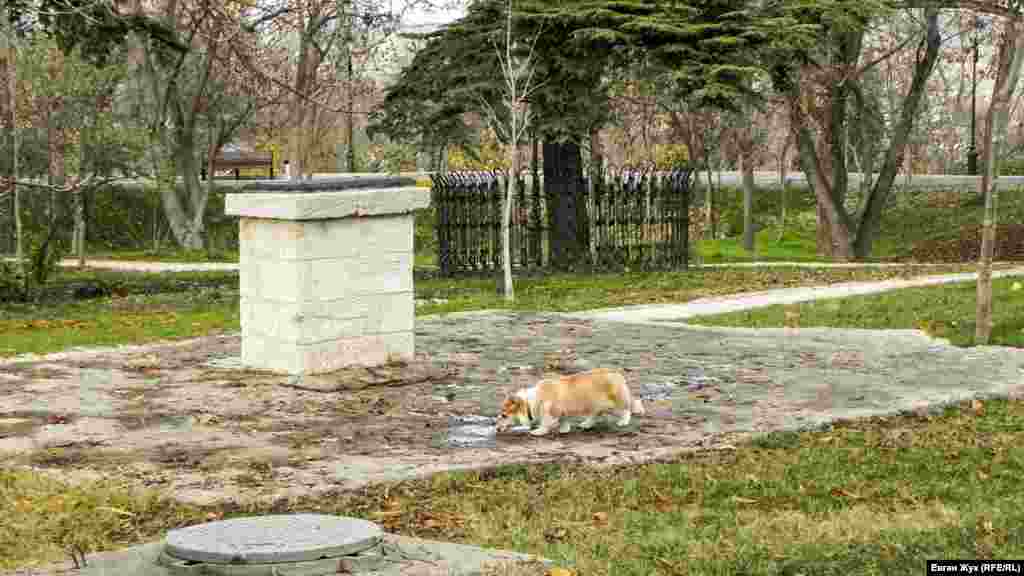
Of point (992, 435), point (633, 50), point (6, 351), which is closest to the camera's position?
point (992, 435)

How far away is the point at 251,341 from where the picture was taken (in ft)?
42.4

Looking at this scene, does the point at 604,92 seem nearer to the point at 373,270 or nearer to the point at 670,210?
the point at 670,210

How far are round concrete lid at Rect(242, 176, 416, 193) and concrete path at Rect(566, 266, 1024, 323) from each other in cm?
521

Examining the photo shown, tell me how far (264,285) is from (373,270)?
0.89 metres

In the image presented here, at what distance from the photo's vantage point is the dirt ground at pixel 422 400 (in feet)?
31.5

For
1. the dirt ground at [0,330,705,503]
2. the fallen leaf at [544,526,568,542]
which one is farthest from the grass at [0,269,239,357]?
the fallen leaf at [544,526,568,542]

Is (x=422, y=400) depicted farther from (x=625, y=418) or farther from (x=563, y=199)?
(x=563, y=199)

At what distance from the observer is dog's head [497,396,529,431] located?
10.3 meters

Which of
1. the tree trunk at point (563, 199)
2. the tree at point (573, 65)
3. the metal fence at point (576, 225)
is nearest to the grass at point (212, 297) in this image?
the metal fence at point (576, 225)

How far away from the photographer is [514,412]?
405 inches

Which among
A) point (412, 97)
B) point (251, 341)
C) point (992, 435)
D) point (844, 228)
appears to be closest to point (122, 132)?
point (412, 97)

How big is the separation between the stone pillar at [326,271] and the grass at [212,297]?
380cm

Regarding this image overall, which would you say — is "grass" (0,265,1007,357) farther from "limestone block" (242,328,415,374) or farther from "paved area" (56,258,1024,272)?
"limestone block" (242,328,415,374)

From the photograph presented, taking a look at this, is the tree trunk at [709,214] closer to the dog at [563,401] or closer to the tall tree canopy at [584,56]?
the tall tree canopy at [584,56]
